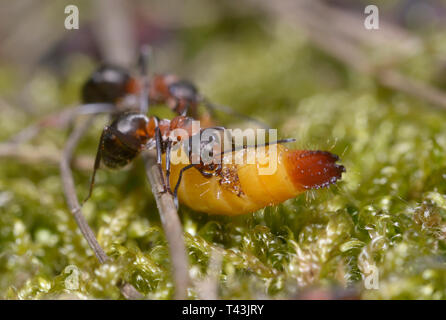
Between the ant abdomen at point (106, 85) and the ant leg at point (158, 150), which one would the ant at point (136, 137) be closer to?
the ant leg at point (158, 150)

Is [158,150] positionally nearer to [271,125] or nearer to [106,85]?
[271,125]

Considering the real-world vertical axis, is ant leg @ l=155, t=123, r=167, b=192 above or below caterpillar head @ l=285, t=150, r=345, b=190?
above

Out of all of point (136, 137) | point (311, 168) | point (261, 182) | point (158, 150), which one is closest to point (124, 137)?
point (136, 137)

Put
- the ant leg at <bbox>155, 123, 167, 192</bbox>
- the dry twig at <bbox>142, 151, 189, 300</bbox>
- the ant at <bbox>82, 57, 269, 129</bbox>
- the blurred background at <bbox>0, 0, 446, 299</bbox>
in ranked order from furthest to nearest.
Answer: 1. the ant at <bbox>82, 57, 269, 129</bbox>
2. the ant leg at <bbox>155, 123, 167, 192</bbox>
3. the blurred background at <bbox>0, 0, 446, 299</bbox>
4. the dry twig at <bbox>142, 151, 189, 300</bbox>

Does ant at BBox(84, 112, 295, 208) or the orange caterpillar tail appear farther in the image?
ant at BBox(84, 112, 295, 208)

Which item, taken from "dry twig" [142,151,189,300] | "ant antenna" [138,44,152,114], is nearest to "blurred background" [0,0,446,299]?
"dry twig" [142,151,189,300]

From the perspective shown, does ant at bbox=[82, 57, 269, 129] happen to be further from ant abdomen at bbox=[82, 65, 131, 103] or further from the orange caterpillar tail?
the orange caterpillar tail

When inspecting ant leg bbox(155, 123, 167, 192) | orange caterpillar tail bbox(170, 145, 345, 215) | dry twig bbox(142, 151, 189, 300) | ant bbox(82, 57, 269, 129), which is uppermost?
ant bbox(82, 57, 269, 129)
